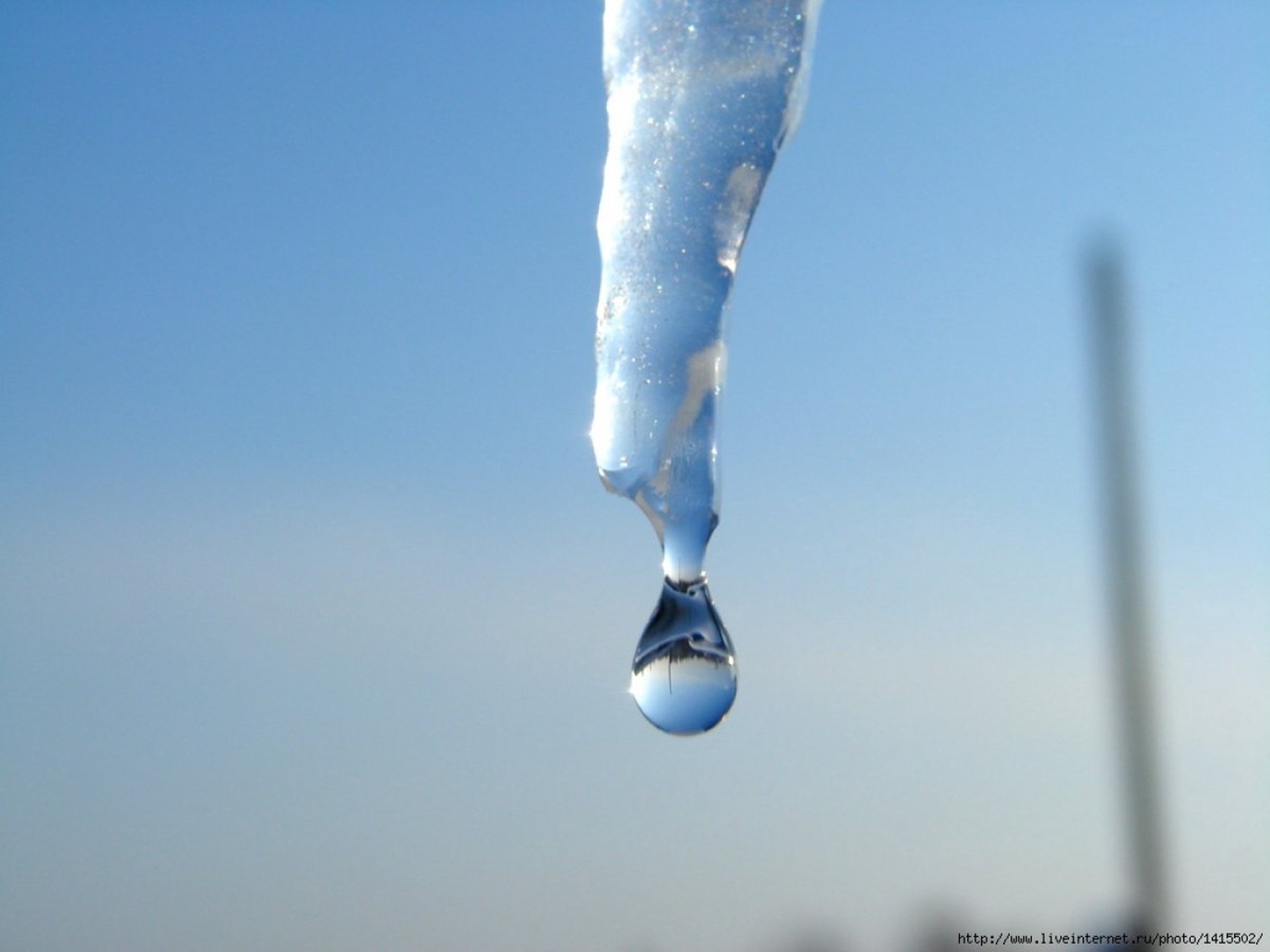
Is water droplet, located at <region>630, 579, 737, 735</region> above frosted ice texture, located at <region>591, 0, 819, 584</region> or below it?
below

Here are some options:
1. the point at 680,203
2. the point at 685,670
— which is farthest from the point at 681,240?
the point at 685,670

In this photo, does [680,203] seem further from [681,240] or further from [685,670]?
[685,670]

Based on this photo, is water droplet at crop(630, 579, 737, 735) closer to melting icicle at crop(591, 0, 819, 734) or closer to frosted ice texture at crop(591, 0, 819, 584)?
melting icicle at crop(591, 0, 819, 734)

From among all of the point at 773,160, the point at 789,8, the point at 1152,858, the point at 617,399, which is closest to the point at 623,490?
the point at 617,399

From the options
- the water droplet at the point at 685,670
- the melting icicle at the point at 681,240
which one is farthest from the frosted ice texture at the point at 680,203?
the water droplet at the point at 685,670

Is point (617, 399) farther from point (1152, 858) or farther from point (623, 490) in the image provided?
point (1152, 858)

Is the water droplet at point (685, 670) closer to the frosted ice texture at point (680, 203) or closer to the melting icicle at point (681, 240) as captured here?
the melting icicle at point (681, 240)

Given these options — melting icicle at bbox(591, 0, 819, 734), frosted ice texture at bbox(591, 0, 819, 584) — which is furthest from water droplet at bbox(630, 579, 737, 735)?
frosted ice texture at bbox(591, 0, 819, 584)
